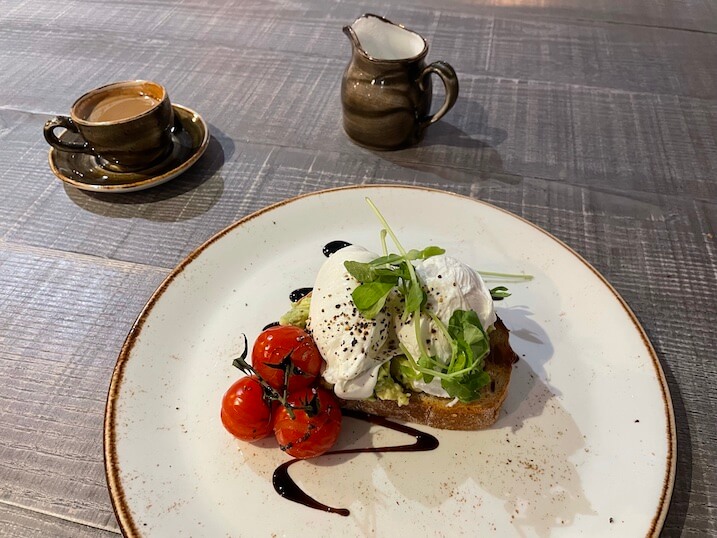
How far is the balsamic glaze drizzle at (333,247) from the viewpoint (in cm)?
165

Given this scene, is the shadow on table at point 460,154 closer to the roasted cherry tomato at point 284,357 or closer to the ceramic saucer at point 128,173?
the ceramic saucer at point 128,173

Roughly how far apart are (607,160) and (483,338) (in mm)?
1290

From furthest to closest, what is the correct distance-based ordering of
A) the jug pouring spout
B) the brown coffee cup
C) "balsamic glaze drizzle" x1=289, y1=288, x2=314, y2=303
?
the jug pouring spout, the brown coffee cup, "balsamic glaze drizzle" x1=289, y1=288, x2=314, y2=303

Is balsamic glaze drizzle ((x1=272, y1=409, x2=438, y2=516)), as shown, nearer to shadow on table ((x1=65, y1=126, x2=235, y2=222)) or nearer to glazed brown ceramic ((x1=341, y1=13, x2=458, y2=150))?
shadow on table ((x1=65, y1=126, x2=235, y2=222))

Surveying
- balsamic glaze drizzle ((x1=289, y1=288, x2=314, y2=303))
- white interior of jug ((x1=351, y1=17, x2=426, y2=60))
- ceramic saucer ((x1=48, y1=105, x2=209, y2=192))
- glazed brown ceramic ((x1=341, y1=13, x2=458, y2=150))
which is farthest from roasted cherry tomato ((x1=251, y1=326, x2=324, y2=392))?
white interior of jug ((x1=351, y1=17, x2=426, y2=60))

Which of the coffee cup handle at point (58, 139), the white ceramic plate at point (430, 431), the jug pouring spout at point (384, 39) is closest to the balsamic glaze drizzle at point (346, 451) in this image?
the white ceramic plate at point (430, 431)

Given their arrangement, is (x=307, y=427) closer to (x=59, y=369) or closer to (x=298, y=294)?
(x=298, y=294)

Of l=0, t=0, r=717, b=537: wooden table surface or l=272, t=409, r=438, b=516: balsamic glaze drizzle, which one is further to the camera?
l=0, t=0, r=717, b=537: wooden table surface

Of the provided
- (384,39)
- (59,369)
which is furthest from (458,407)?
(384,39)

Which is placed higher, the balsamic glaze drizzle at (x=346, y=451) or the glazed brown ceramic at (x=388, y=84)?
the glazed brown ceramic at (x=388, y=84)

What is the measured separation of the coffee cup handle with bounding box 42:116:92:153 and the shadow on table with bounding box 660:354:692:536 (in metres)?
2.04

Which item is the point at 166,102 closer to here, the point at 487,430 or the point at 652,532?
the point at 487,430

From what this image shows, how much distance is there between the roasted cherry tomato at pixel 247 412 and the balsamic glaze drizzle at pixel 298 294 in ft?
1.22

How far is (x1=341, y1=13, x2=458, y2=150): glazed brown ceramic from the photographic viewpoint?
1864 millimetres
